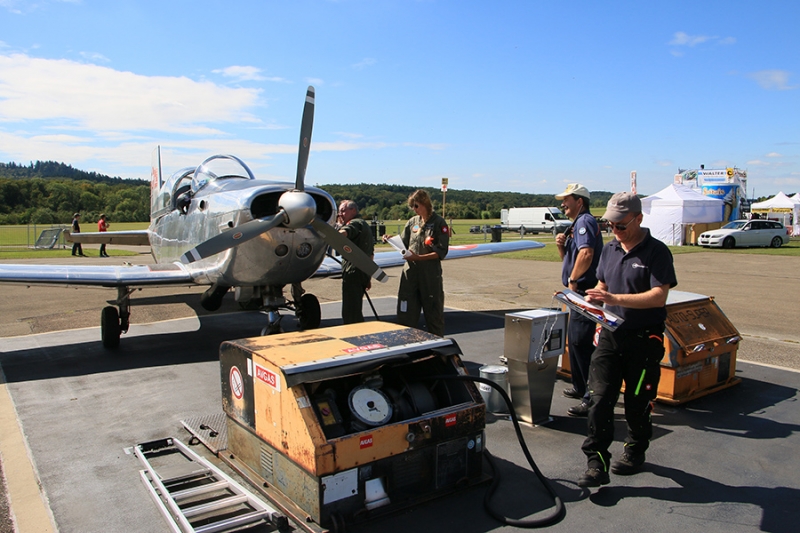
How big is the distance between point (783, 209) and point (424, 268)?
155ft

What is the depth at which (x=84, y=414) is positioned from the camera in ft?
16.7

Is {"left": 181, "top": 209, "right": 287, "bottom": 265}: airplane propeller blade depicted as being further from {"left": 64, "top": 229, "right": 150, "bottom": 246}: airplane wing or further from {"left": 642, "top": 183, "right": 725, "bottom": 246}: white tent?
{"left": 642, "top": 183, "right": 725, "bottom": 246}: white tent

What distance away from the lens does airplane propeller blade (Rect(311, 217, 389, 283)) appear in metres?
6.49

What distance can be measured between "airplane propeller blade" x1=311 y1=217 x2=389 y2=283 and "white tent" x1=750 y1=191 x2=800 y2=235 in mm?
43126

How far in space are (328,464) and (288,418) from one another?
0.38 meters

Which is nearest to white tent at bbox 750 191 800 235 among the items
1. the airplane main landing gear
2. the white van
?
the white van

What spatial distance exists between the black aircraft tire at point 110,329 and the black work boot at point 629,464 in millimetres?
6708

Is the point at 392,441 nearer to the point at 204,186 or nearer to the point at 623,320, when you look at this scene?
the point at 623,320

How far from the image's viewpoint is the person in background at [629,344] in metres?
3.59

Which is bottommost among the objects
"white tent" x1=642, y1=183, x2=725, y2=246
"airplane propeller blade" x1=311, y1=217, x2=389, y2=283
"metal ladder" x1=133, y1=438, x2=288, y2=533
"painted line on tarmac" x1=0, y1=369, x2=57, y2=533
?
"painted line on tarmac" x1=0, y1=369, x2=57, y2=533

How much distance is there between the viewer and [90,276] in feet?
25.8

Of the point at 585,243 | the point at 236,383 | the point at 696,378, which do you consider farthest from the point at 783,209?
the point at 236,383

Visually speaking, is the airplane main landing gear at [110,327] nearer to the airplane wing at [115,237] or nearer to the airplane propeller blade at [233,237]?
the airplane propeller blade at [233,237]

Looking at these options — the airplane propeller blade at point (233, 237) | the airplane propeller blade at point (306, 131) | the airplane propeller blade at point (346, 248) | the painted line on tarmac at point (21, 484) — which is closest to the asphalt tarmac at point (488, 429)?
the painted line on tarmac at point (21, 484)
